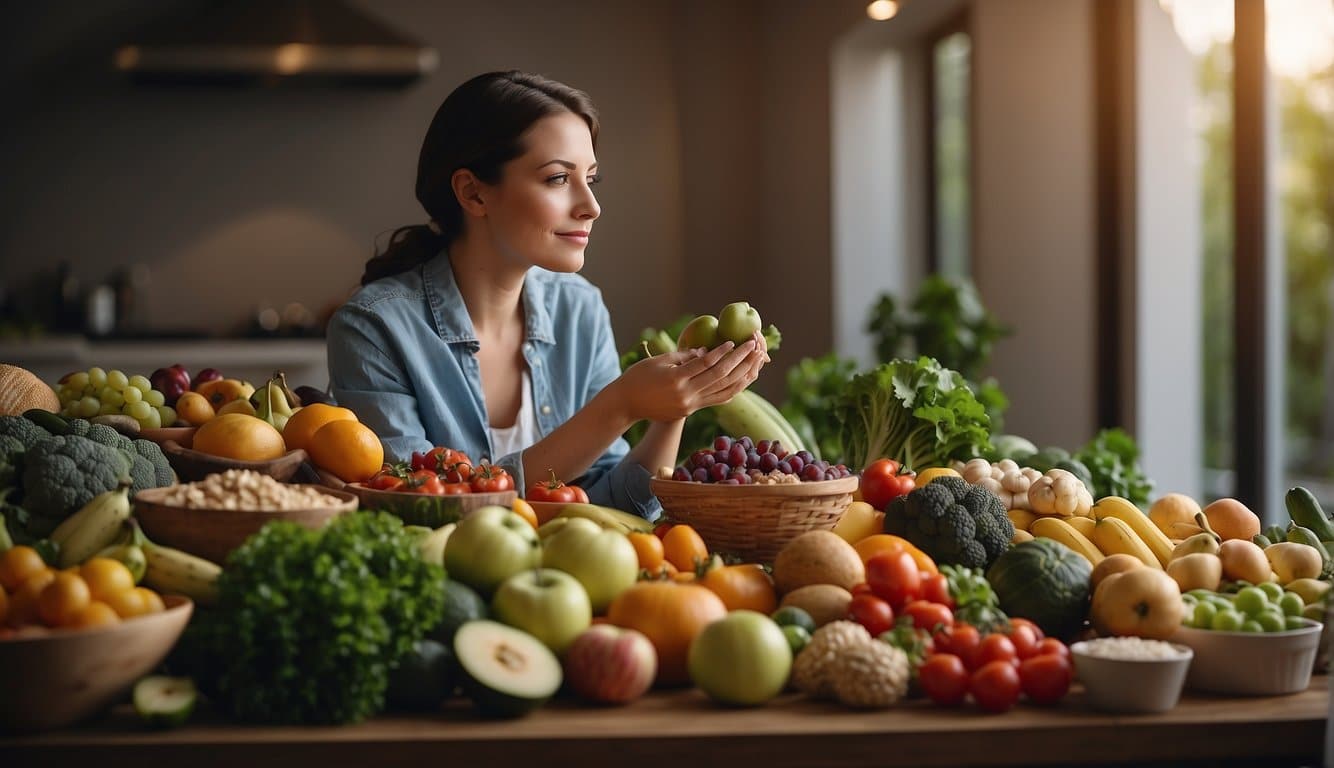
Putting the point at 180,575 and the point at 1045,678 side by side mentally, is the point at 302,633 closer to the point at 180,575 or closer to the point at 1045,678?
the point at 180,575

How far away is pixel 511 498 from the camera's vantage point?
1.57m

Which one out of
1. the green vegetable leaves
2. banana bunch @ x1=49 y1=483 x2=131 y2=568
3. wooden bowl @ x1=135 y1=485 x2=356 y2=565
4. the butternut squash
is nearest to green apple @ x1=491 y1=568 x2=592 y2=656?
wooden bowl @ x1=135 y1=485 x2=356 y2=565

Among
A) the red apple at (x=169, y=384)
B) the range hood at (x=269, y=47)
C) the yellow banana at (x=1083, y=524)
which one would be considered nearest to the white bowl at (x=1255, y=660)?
the yellow banana at (x=1083, y=524)

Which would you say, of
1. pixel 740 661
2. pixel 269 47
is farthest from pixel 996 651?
pixel 269 47

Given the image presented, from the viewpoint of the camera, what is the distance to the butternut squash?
183 centimetres

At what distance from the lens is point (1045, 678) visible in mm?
1241

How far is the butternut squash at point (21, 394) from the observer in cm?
183

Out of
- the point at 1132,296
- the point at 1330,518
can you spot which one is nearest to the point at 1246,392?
the point at 1132,296

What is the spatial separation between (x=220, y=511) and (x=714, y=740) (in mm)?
613

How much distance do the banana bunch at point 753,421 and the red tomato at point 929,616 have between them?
1.24 metres

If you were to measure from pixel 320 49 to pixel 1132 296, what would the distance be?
3755mm

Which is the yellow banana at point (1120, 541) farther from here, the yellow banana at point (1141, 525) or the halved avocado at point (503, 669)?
the halved avocado at point (503, 669)

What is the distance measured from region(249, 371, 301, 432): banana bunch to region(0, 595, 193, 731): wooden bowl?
1.97ft

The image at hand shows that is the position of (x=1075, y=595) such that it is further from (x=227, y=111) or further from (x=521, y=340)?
(x=227, y=111)
